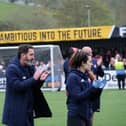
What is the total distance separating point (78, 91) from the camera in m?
8.65

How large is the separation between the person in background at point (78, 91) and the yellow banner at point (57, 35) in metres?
30.1

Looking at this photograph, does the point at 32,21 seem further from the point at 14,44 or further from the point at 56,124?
the point at 56,124

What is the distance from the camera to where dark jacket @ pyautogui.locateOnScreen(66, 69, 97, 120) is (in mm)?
8609

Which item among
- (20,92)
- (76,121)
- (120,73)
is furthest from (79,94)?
(120,73)

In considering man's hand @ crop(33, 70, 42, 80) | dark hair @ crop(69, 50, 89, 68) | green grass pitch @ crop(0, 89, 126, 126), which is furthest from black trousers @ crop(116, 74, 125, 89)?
man's hand @ crop(33, 70, 42, 80)

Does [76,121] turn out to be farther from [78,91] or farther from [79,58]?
[79,58]

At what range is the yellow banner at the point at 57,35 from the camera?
39.1 metres

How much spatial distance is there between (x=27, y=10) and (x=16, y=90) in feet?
274

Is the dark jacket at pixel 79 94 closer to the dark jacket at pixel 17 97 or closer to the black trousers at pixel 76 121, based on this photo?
the black trousers at pixel 76 121

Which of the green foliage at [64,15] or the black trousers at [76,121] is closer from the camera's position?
the black trousers at [76,121]

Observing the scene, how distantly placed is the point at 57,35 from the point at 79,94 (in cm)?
3103

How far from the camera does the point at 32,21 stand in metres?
82.2

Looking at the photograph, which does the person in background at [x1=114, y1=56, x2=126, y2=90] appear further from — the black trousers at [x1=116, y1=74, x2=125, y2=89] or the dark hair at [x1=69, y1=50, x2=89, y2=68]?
the dark hair at [x1=69, y1=50, x2=89, y2=68]

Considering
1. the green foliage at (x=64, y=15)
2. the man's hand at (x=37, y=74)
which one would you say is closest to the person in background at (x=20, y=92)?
the man's hand at (x=37, y=74)
